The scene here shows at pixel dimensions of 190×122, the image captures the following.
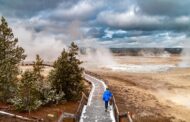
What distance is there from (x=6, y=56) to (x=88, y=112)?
501 inches

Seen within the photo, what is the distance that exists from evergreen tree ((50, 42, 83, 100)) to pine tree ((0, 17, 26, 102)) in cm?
436

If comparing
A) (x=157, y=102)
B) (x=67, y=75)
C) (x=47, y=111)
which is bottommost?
(x=157, y=102)

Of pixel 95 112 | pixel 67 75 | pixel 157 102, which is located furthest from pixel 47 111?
pixel 157 102

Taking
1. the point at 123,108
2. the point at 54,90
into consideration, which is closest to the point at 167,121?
the point at 123,108

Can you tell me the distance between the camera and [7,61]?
36.1 m

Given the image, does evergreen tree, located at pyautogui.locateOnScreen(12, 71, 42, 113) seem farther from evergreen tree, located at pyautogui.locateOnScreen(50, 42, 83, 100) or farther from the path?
evergreen tree, located at pyautogui.locateOnScreen(50, 42, 83, 100)

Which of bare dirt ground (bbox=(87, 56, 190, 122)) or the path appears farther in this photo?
bare dirt ground (bbox=(87, 56, 190, 122))

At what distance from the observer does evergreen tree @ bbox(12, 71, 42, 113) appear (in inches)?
1191

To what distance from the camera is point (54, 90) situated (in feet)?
121

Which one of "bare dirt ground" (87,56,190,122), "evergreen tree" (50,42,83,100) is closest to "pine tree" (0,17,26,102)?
"evergreen tree" (50,42,83,100)

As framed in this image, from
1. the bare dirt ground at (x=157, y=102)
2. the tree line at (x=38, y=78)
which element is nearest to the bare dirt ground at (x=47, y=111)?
the tree line at (x=38, y=78)

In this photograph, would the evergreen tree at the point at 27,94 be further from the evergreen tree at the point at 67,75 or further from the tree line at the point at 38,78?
the evergreen tree at the point at 67,75

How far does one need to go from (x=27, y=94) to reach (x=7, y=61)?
256 inches

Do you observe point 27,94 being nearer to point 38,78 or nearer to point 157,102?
point 38,78
